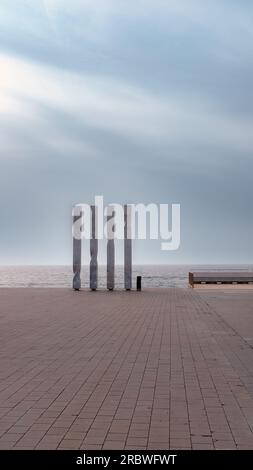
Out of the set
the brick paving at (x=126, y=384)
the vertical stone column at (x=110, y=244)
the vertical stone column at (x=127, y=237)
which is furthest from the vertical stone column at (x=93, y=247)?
the brick paving at (x=126, y=384)

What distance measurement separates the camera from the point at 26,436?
5.34m

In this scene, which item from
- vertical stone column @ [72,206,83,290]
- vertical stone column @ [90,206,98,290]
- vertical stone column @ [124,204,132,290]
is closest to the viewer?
vertical stone column @ [90,206,98,290]

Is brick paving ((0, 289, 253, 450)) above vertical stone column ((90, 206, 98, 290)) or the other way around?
the other way around

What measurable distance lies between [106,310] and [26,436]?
13331 millimetres

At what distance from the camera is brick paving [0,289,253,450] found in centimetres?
538

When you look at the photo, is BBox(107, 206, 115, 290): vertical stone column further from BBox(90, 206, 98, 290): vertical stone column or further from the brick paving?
the brick paving

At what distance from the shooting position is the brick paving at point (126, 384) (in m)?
5.38

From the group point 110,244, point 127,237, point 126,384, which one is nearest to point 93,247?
A: point 110,244

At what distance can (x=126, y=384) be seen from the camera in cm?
768

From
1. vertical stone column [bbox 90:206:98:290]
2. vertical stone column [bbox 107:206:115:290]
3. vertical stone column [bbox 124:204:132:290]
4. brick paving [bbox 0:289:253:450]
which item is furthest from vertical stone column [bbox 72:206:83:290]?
brick paving [bbox 0:289:253:450]

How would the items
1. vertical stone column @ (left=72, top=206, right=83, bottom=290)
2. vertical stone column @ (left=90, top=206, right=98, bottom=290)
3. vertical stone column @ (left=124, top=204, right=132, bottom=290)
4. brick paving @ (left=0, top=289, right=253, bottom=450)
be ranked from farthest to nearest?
1. vertical stone column @ (left=72, top=206, right=83, bottom=290)
2. vertical stone column @ (left=124, top=204, right=132, bottom=290)
3. vertical stone column @ (left=90, top=206, right=98, bottom=290)
4. brick paving @ (left=0, top=289, right=253, bottom=450)

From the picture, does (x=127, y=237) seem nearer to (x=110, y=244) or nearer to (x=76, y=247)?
(x=110, y=244)
